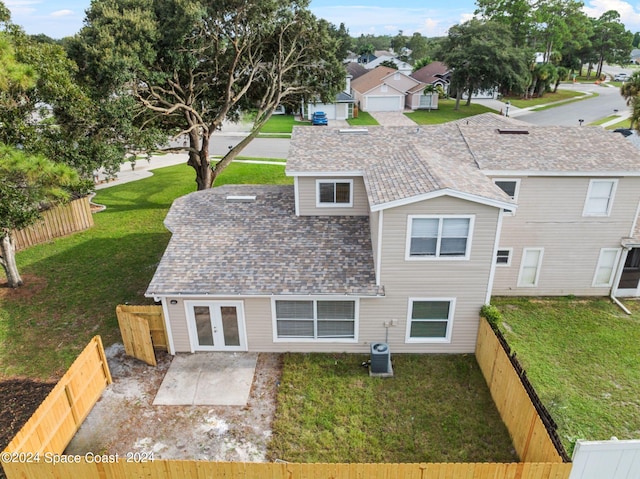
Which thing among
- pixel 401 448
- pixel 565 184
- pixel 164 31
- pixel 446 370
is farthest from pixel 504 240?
pixel 164 31

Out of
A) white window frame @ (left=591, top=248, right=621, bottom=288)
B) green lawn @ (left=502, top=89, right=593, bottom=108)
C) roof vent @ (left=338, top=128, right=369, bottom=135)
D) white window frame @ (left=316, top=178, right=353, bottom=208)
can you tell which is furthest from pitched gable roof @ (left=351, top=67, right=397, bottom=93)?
white window frame @ (left=316, top=178, right=353, bottom=208)

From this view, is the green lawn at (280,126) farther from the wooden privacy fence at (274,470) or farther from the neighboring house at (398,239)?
the wooden privacy fence at (274,470)

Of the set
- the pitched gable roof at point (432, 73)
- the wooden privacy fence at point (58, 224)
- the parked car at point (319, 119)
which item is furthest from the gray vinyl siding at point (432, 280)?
the pitched gable roof at point (432, 73)

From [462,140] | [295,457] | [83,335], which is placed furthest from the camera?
[462,140]

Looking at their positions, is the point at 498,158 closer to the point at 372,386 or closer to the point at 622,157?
the point at 622,157

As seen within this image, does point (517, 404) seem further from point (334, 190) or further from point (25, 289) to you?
point (25, 289)

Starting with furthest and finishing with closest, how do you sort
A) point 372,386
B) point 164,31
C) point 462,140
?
point 164,31
point 462,140
point 372,386
